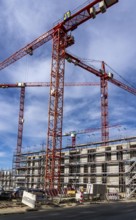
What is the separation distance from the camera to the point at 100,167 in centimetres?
5319

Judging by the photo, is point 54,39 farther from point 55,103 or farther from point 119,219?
point 119,219

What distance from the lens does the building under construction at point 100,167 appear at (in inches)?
1886

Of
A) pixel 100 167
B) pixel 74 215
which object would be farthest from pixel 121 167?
pixel 74 215

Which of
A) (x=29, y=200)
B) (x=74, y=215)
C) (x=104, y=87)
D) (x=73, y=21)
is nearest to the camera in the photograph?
(x=74, y=215)

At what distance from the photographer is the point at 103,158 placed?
2092 inches

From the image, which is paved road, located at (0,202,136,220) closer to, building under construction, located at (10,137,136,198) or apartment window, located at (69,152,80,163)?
building under construction, located at (10,137,136,198)

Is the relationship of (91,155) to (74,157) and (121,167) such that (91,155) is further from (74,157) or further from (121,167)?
(121,167)

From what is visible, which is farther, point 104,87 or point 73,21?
point 104,87

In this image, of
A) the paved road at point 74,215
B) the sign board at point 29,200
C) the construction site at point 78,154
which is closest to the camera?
the paved road at point 74,215

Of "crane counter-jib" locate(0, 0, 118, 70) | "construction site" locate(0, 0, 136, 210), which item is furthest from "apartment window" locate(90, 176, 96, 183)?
"crane counter-jib" locate(0, 0, 118, 70)

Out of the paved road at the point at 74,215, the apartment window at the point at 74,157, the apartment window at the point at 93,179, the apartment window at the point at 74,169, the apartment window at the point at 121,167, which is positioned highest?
the apartment window at the point at 74,157

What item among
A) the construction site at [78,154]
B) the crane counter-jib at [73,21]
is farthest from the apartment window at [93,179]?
the crane counter-jib at [73,21]

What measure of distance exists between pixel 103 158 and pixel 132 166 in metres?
8.00

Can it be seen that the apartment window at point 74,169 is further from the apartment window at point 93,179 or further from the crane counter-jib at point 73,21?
the crane counter-jib at point 73,21
